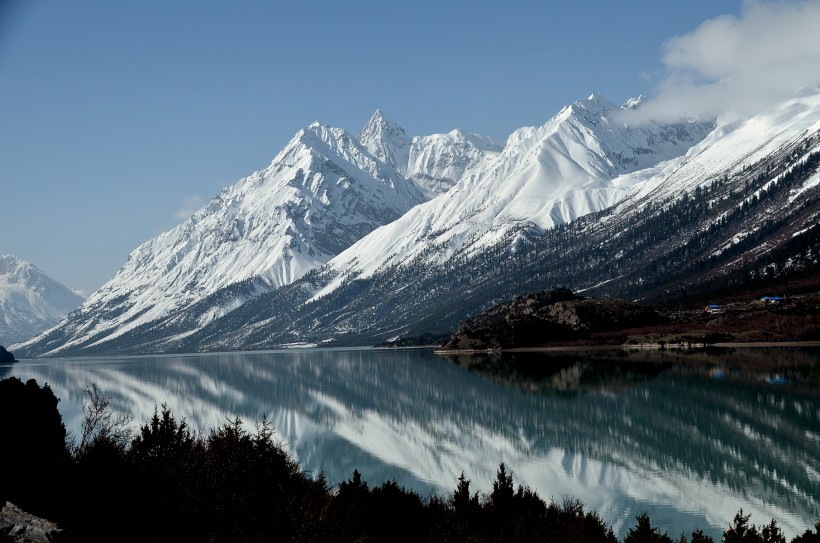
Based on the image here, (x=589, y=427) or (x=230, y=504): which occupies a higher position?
(x=589, y=427)

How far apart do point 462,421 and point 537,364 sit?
7710cm

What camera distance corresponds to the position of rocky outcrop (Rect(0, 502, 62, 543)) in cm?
2417

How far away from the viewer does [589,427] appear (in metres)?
79.4

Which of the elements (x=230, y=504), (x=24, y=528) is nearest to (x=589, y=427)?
(x=230, y=504)

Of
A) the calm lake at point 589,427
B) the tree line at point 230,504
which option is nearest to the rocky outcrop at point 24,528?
the tree line at point 230,504

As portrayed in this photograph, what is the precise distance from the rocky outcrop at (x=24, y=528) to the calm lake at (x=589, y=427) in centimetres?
2756

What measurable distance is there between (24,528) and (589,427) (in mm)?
62804

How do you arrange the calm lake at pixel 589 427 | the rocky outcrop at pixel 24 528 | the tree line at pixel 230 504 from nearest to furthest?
the rocky outcrop at pixel 24 528
the tree line at pixel 230 504
the calm lake at pixel 589 427

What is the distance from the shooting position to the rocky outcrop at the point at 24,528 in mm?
24172

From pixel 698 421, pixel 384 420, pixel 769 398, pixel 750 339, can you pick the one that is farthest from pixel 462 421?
pixel 750 339

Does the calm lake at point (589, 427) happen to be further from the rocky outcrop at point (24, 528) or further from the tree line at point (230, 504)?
the rocky outcrop at point (24, 528)

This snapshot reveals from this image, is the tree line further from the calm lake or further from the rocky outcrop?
the calm lake

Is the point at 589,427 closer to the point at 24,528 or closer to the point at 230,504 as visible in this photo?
the point at 230,504

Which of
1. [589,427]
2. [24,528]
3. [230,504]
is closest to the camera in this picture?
[24,528]
